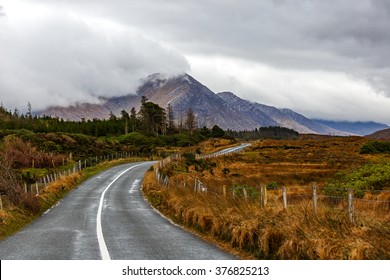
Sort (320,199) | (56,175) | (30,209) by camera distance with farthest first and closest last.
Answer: (56,175) → (30,209) → (320,199)

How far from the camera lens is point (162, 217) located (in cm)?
2039

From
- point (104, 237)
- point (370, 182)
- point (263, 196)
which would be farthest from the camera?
point (370, 182)

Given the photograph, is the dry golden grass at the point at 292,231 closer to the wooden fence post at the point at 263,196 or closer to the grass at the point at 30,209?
the wooden fence post at the point at 263,196

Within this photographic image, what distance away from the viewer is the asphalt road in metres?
11.1

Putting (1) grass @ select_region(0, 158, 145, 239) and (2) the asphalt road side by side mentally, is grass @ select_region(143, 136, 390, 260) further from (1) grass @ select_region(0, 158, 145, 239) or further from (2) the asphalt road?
(1) grass @ select_region(0, 158, 145, 239)

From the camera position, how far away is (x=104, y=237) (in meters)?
14.1

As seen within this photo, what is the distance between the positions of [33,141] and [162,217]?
6298 centimetres

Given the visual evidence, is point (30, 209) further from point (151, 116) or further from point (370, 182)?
point (151, 116)

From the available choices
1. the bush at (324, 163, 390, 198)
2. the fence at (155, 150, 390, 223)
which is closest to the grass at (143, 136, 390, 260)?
the fence at (155, 150, 390, 223)

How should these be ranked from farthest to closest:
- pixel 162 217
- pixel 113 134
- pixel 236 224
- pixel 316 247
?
1. pixel 113 134
2. pixel 162 217
3. pixel 236 224
4. pixel 316 247

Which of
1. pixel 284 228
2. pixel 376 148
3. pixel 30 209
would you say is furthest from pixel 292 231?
pixel 376 148

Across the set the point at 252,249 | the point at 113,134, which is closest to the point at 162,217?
the point at 252,249

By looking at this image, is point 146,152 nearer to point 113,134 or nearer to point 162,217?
point 113,134

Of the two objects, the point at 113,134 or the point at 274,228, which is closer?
the point at 274,228
